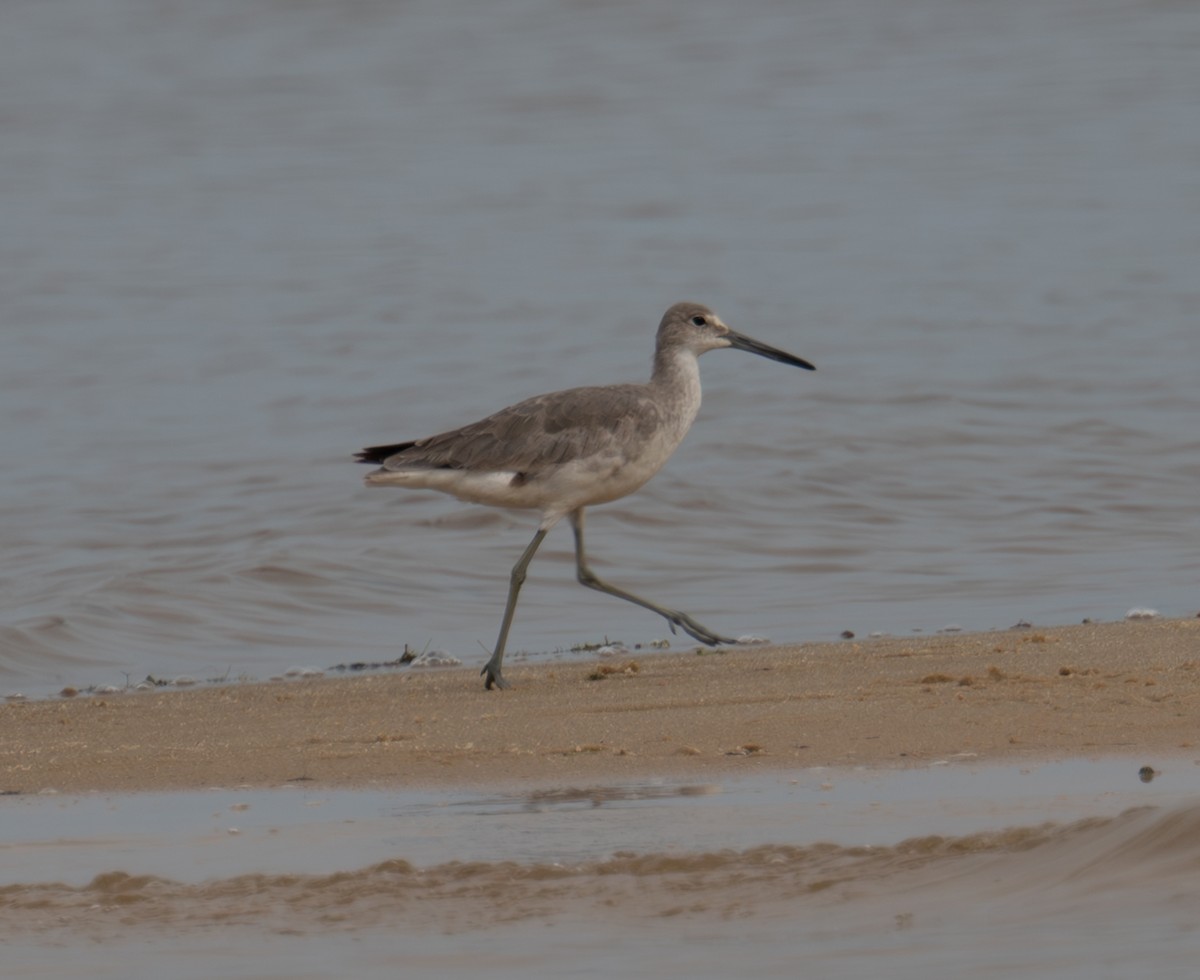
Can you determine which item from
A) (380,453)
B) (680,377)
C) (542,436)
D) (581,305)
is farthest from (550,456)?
(581,305)

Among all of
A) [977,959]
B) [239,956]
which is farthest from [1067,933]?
[239,956]

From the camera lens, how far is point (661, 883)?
4.31 metres

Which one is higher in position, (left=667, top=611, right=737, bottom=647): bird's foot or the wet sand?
the wet sand

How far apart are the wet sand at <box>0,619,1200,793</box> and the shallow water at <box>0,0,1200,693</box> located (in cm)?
122

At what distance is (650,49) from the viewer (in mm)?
33469

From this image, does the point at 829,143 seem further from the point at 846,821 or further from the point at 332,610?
the point at 846,821

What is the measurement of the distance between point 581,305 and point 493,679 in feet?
39.6

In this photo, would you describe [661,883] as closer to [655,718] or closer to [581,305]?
[655,718]

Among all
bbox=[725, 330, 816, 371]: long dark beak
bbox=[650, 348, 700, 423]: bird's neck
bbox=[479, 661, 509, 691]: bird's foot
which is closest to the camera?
bbox=[479, 661, 509, 691]: bird's foot

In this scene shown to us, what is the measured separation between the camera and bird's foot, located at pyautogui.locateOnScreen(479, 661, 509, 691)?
24.1 ft

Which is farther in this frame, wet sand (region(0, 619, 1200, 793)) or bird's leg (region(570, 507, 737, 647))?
bird's leg (region(570, 507, 737, 647))

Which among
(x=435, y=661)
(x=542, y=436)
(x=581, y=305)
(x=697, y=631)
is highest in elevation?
(x=542, y=436)

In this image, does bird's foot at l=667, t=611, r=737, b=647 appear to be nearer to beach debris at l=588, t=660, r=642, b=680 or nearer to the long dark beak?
beach debris at l=588, t=660, r=642, b=680

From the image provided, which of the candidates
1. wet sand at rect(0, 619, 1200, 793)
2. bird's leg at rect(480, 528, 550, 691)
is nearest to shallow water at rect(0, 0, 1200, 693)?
bird's leg at rect(480, 528, 550, 691)
